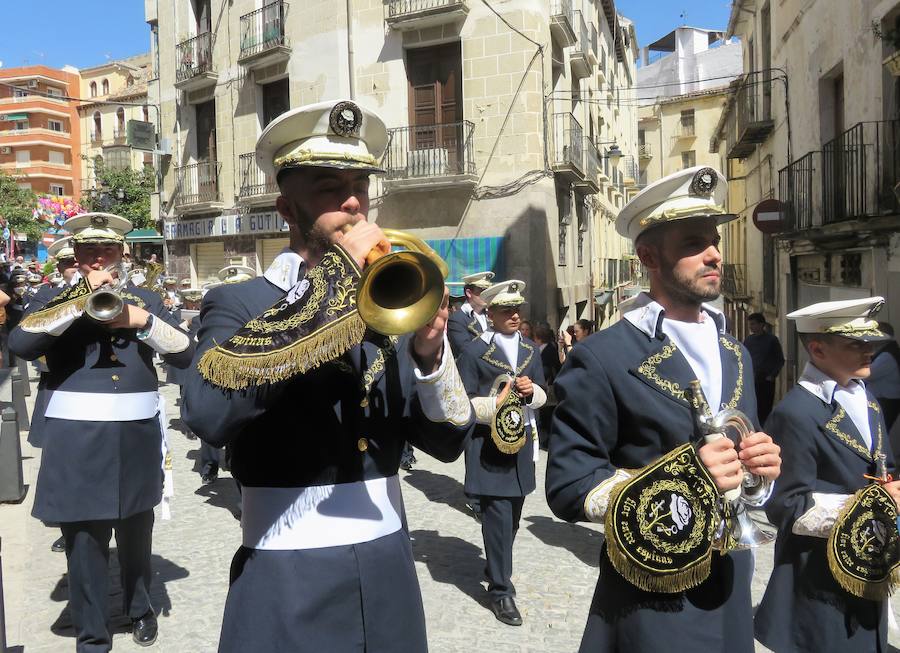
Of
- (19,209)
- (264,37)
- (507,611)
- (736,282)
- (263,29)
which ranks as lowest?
(507,611)

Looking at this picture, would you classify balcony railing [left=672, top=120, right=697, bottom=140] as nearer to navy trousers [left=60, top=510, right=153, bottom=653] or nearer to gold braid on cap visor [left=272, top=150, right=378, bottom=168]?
navy trousers [left=60, top=510, right=153, bottom=653]

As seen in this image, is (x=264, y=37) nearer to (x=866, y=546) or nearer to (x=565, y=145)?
(x=565, y=145)

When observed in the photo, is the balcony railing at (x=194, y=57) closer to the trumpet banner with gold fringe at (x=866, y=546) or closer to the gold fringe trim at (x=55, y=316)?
the gold fringe trim at (x=55, y=316)

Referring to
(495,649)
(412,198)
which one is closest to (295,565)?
(495,649)

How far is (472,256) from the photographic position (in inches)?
639

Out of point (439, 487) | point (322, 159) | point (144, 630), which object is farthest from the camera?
point (439, 487)

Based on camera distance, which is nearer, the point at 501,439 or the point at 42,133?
the point at 501,439

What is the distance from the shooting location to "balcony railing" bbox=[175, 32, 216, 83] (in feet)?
68.7

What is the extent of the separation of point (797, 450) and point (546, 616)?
7.87 feet

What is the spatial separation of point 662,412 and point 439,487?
20.4 ft

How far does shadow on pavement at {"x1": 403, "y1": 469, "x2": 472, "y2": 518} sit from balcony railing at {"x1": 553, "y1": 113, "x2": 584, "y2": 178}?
921 cm

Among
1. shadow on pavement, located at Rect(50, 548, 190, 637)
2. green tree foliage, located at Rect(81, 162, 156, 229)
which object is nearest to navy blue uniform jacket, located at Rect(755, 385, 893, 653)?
shadow on pavement, located at Rect(50, 548, 190, 637)

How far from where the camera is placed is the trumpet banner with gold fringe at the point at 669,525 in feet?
7.57

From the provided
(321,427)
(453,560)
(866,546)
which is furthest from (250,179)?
(321,427)
